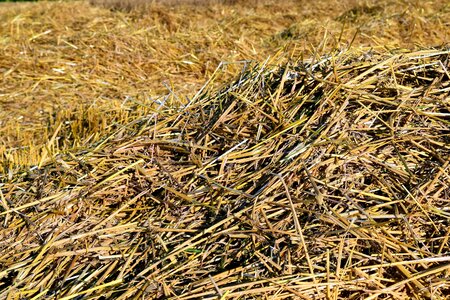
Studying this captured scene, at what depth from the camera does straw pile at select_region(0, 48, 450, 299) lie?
1.86m

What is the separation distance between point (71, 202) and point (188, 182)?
18.8 inches

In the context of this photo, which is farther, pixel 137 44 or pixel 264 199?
pixel 137 44

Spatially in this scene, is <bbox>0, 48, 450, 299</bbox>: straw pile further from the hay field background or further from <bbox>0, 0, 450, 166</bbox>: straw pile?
<bbox>0, 0, 450, 166</bbox>: straw pile

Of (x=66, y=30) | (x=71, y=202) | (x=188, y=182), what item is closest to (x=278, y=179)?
(x=188, y=182)

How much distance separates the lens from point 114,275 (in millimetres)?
1945

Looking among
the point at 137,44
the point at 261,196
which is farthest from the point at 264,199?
the point at 137,44

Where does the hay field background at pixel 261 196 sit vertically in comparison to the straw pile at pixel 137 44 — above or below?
above

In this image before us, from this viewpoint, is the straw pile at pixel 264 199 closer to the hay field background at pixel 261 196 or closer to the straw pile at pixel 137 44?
the hay field background at pixel 261 196

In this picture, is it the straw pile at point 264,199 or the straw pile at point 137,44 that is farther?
the straw pile at point 137,44

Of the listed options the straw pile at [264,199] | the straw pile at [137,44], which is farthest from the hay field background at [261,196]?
the straw pile at [137,44]

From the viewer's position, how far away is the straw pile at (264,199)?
1860 mm

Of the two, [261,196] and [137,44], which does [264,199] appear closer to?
[261,196]

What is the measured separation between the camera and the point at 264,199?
6.56 ft

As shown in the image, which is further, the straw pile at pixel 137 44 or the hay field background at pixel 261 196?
the straw pile at pixel 137 44
